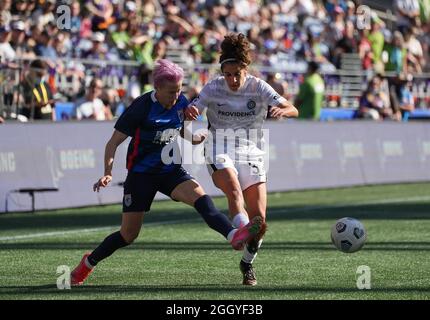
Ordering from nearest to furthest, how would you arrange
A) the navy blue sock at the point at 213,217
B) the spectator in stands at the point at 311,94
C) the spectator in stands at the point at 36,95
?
the navy blue sock at the point at 213,217 → the spectator in stands at the point at 36,95 → the spectator in stands at the point at 311,94

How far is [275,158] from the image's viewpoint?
75.4ft

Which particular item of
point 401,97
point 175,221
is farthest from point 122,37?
point 401,97

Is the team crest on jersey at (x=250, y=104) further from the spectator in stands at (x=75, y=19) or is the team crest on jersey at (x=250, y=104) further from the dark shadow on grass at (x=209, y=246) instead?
the spectator in stands at (x=75, y=19)

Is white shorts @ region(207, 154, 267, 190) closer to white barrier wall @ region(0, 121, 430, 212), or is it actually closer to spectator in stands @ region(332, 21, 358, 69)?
white barrier wall @ region(0, 121, 430, 212)

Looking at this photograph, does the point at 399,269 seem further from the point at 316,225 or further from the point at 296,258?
the point at 316,225

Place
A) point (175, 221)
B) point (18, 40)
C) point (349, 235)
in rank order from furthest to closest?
point (18, 40) < point (175, 221) < point (349, 235)

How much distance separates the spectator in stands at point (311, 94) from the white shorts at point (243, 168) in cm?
1364

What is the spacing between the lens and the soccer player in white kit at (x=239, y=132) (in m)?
10.7

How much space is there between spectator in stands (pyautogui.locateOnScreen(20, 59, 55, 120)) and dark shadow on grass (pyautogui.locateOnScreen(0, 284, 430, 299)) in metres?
10.1

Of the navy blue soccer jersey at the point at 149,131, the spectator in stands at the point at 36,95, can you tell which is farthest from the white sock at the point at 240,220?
the spectator in stands at the point at 36,95

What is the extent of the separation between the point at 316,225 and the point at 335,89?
13.2 metres

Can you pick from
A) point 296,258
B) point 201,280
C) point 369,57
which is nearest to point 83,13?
point 369,57

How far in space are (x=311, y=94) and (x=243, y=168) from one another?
45.6 feet

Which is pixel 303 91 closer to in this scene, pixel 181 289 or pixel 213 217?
pixel 213 217
